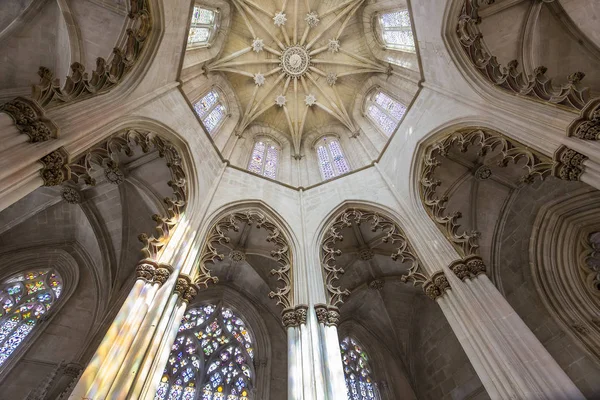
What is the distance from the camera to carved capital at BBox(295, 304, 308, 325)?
6089 millimetres

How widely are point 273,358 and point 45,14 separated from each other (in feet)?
32.7

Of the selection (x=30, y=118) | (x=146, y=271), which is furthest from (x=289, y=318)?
(x=30, y=118)

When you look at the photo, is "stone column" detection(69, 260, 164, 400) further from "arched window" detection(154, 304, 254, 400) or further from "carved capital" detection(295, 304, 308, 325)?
"arched window" detection(154, 304, 254, 400)

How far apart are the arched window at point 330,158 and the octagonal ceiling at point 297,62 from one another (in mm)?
814

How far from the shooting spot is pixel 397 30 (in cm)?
1188

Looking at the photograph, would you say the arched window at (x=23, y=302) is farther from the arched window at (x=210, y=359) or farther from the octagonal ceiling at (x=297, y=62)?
the octagonal ceiling at (x=297, y=62)

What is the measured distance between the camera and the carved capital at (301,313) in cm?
609

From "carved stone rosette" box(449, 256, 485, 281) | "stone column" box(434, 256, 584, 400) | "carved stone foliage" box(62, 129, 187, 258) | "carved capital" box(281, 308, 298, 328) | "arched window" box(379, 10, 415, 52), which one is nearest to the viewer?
"stone column" box(434, 256, 584, 400)

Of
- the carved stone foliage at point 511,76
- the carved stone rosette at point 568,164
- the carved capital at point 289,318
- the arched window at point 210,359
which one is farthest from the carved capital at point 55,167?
the carved stone foliage at point 511,76

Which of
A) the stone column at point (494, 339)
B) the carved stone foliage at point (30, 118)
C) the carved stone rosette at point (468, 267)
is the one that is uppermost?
the carved stone foliage at point (30, 118)

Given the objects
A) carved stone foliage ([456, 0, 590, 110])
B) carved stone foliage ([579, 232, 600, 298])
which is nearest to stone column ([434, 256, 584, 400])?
carved stone foliage ([456, 0, 590, 110])

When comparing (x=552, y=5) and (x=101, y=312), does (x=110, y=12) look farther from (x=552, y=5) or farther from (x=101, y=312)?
(x=552, y=5)

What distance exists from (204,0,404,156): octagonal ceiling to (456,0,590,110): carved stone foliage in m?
5.57

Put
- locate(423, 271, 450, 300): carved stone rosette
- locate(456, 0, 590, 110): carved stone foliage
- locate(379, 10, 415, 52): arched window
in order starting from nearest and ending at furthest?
locate(456, 0, 590, 110): carved stone foliage < locate(423, 271, 450, 300): carved stone rosette < locate(379, 10, 415, 52): arched window
